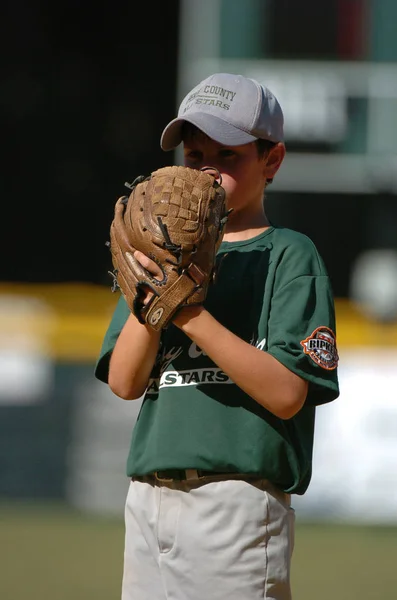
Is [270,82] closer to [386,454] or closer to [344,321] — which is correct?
[344,321]

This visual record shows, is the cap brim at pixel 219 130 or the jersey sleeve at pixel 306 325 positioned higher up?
the cap brim at pixel 219 130

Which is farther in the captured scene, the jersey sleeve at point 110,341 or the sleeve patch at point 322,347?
the jersey sleeve at point 110,341

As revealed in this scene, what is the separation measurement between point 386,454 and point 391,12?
19.1 ft

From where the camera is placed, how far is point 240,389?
234 cm

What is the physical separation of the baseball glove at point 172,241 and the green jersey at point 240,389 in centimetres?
12

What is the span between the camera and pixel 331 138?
10594mm

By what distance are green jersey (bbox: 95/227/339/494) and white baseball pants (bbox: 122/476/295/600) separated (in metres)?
0.06

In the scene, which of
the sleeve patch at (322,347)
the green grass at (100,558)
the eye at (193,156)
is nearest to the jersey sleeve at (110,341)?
the eye at (193,156)

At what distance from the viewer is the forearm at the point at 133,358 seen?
2283 mm

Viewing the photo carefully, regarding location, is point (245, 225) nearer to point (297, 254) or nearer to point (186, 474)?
point (297, 254)

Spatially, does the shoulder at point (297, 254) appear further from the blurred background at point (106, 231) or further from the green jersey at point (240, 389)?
the blurred background at point (106, 231)

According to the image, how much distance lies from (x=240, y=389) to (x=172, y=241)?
1.18 ft

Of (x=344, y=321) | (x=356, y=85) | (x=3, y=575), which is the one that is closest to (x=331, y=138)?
(x=356, y=85)

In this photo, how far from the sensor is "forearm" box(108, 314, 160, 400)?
7.49 ft
